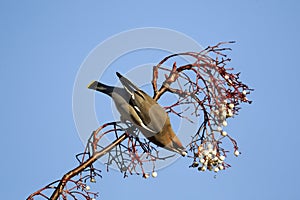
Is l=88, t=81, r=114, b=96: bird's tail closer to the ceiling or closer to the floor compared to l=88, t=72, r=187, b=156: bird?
closer to the ceiling

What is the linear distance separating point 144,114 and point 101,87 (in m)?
0.15

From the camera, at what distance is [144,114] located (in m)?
1.02

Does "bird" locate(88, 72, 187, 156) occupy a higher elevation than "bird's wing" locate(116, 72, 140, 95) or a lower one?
lower

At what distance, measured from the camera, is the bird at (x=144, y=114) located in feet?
3.35

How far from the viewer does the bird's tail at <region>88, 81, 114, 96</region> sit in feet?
3.51

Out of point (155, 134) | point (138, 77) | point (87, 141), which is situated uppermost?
point (138, 77)

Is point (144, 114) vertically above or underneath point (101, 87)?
underneath

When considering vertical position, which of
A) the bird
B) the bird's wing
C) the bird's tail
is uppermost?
the bird's tail

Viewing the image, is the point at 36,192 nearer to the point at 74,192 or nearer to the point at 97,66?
the point at 74,192

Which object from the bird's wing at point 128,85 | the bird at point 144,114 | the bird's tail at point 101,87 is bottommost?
the bird at point 144,114

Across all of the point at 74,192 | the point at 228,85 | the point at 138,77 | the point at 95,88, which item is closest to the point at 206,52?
the point at 228,85

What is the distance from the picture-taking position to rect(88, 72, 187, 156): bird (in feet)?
3.35

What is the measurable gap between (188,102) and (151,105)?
0.14 m

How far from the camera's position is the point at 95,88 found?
110cm
